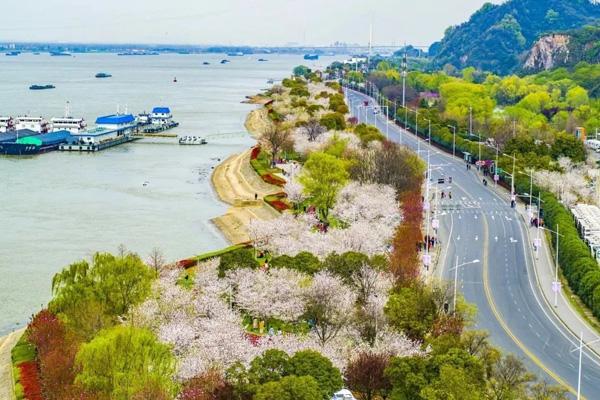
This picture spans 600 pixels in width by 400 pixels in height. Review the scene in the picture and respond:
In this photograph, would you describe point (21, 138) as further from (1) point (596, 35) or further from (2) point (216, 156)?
(1) point (596, 35)

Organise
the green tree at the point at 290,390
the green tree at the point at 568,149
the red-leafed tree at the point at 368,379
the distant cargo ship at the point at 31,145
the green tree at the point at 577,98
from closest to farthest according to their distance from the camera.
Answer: the green tree at the point at 290,390
the red-leafed tree at the point at 368,379
the green tree at the point at 568,149
the distant cargo ship at the point at 31,145
the green tree at the point at 577,98

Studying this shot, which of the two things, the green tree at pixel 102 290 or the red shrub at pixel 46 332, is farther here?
the green tree at pixel 102 290

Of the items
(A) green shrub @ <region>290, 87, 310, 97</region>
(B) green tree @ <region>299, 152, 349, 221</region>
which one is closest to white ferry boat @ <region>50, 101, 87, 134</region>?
(A) green shrub @ <region>290, 87, 310, 97</region>

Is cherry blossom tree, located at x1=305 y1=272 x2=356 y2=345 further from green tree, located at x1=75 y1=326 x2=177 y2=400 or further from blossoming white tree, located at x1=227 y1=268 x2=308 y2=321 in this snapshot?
green tree, located at x1=75 y1=326 x2=177 y2=400

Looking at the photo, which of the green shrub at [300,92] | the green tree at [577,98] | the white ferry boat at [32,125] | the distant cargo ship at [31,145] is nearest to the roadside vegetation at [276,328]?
the distant cargo ship at [31,145]

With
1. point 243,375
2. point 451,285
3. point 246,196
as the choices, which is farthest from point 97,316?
point 246,196

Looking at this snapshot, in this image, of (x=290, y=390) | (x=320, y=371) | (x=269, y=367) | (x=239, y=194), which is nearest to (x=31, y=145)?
(x=239, y=194)

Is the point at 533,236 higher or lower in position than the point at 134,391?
lower

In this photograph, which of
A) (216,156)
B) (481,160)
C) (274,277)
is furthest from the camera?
(216,156)

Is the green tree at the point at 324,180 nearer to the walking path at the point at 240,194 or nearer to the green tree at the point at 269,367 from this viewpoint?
the walking path at the point at 240,194
